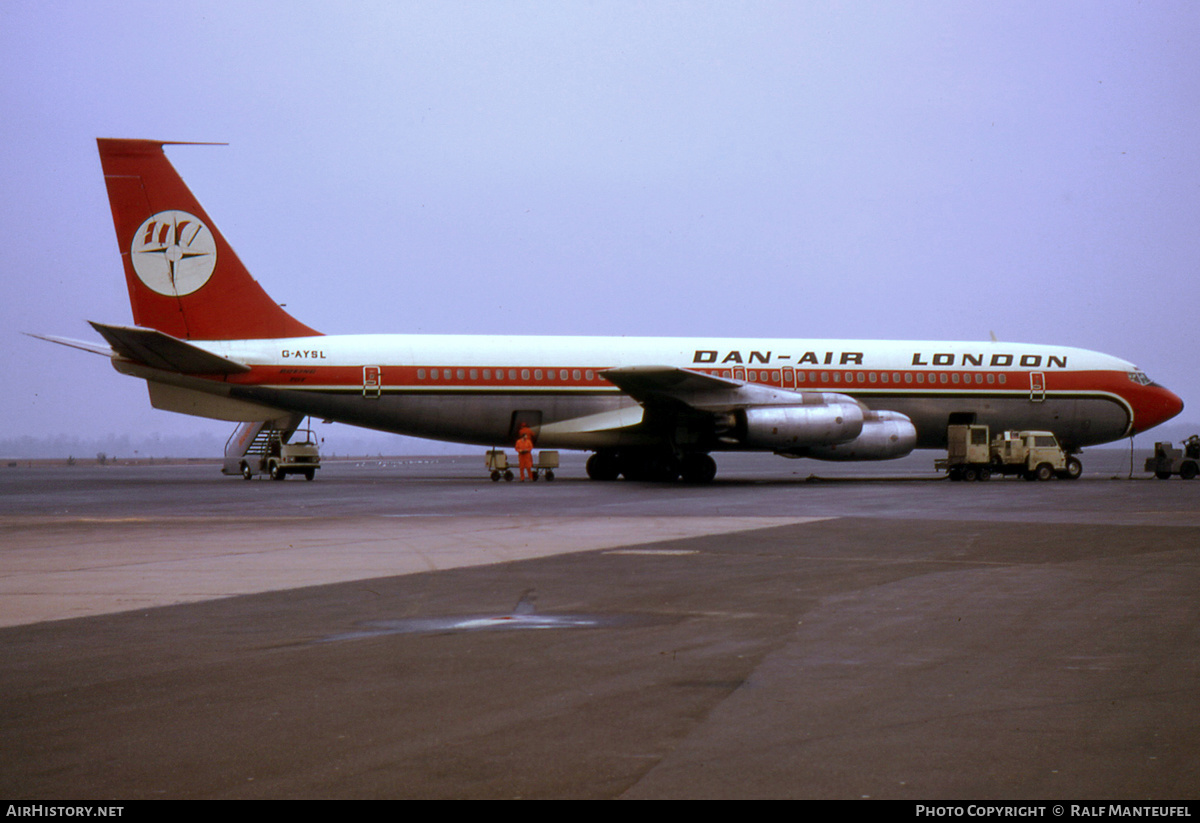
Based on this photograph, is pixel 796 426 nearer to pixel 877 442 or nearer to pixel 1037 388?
pixel 877 442

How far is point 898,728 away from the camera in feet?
15.9

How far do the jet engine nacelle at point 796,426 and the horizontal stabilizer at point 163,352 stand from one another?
13.0m

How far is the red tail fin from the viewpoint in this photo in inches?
1131

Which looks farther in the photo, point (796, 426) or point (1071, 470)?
point (1071, 470)

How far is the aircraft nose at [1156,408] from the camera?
34000 mm

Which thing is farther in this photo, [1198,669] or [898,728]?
[1198,669]

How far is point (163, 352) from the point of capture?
27.5m

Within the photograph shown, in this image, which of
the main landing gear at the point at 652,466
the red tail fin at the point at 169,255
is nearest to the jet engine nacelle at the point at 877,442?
the main landing gear at the point at 652,466

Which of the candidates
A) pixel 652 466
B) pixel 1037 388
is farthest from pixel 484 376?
pixel 1037 388

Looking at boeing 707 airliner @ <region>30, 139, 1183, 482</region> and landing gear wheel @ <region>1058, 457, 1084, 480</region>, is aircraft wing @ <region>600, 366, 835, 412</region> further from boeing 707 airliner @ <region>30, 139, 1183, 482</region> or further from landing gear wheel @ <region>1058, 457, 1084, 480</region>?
landing gear wheel @ <region>1058, 457, 1084, 480</region>

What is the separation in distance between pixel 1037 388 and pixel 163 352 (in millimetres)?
24381

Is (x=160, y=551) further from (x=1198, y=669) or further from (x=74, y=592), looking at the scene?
(x=1198, y=669)
